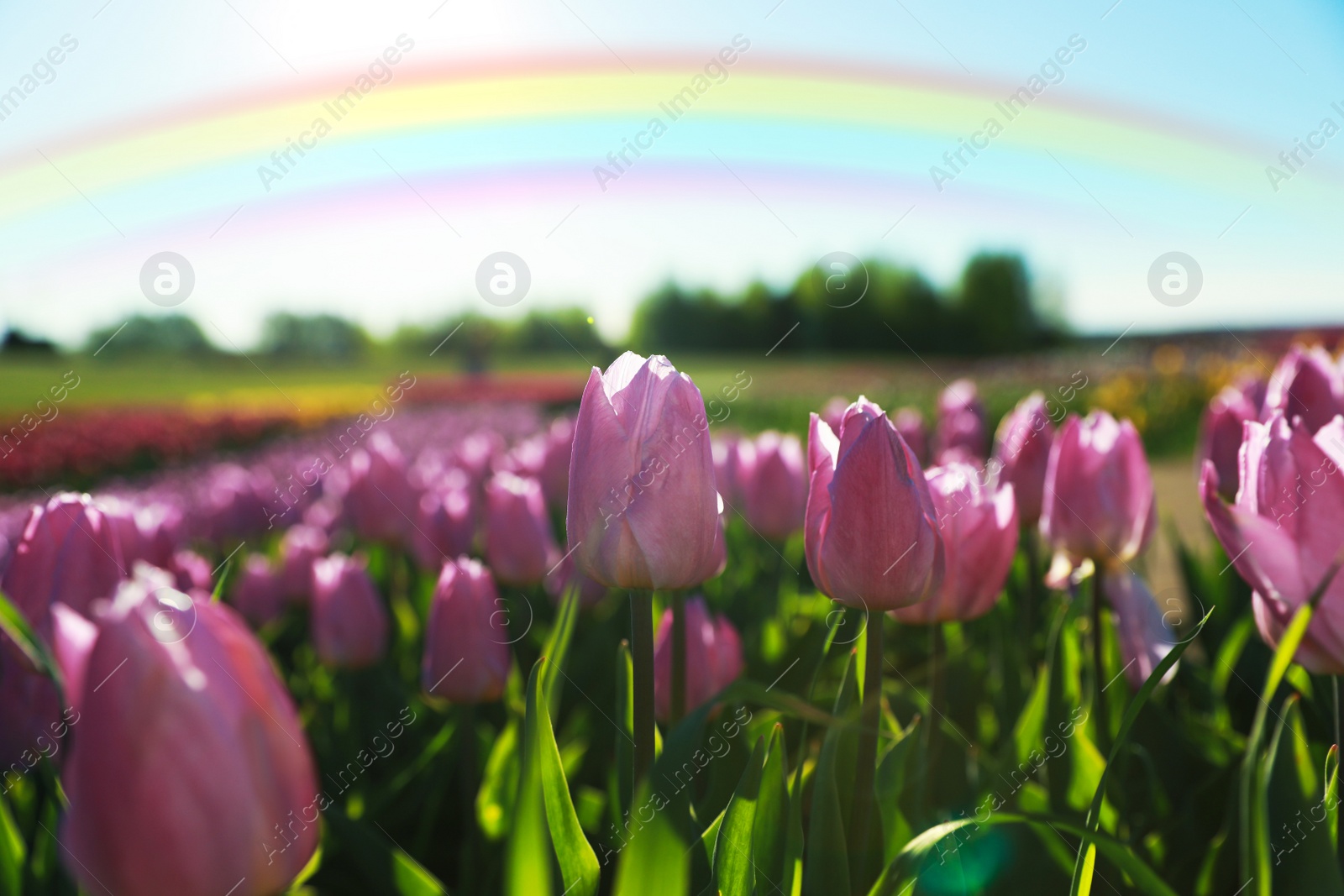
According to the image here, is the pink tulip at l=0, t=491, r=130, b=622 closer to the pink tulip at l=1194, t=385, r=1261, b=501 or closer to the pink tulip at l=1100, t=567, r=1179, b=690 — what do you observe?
the pink tulip at l=1100, t=567, r=1179, b=690

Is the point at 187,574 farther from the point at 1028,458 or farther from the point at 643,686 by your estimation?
the point at 1028,458

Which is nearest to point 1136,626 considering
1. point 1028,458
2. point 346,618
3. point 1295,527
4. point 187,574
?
point 1028,458

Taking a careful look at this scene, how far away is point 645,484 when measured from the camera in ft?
3.08

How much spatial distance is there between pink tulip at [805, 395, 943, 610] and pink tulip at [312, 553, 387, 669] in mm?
1341

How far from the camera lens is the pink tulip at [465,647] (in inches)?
60.0

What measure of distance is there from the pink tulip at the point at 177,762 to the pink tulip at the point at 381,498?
7.40 feet

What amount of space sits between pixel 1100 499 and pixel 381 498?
2152 millimetres

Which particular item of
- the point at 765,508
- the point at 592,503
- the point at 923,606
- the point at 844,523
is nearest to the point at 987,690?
the point at 765,508

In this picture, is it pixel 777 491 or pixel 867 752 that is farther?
pixel 777 491

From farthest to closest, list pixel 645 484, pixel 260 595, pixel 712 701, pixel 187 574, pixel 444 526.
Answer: pixel 260 595, pixel 444 526, pixel 187 574, pixel 645 484, pixel 712 701

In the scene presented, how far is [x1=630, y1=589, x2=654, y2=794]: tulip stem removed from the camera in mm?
953

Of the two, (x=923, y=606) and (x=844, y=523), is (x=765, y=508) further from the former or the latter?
(x=844, y=523)

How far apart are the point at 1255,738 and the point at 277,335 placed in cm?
5408

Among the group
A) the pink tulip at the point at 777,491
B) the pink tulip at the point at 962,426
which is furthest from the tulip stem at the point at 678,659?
the pink tulip at the point at 962,426
